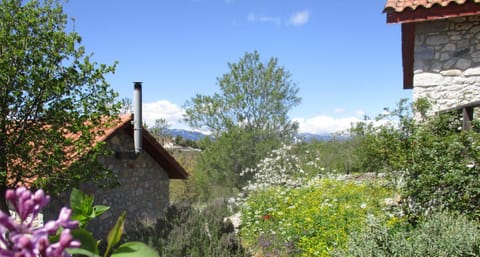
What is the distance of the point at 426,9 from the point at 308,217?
136 inches

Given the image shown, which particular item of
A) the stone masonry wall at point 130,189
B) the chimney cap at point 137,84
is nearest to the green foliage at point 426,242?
the chimney cap at point 137,84

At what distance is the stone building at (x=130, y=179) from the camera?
916 cm

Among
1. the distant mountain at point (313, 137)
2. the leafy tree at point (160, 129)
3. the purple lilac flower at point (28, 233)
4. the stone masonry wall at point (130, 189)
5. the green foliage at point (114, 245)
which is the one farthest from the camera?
the leafy tree at point (160, 129)

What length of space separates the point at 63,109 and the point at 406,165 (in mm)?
4747

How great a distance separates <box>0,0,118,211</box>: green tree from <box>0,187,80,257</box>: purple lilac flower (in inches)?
214

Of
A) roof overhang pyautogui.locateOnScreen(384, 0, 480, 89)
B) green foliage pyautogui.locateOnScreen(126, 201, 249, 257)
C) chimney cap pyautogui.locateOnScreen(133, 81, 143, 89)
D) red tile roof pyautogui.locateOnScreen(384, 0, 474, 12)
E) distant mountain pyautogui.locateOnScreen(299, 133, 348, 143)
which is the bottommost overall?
green foliage pyautogui.locateOnScreen(126, 201, 249, 257)

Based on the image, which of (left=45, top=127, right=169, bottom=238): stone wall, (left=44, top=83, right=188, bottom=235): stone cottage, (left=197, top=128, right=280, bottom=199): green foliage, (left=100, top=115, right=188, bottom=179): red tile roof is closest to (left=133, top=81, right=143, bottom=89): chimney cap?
(left=44, top=83, right=188, bottom=235): stone cottage

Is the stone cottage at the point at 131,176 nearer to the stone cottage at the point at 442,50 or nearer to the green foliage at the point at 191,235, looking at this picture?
the green foliage at the point at 191,235

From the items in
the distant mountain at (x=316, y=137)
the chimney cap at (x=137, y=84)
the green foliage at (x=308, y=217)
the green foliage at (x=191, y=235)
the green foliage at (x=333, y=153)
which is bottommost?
the green foliage at (x=308, y=217)

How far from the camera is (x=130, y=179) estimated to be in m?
10.3

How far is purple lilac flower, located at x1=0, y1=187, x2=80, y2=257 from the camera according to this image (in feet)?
2.56

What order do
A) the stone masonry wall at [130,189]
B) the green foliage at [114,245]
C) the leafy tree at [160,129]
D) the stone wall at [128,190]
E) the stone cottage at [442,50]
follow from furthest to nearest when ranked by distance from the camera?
1. the leafy tree at [160,129]
2. the stone masonry wall at [130,189]
3. the stone wall at [128,190]
4. the stone cottage at [442,50]
5. the green foliage at [114,245]

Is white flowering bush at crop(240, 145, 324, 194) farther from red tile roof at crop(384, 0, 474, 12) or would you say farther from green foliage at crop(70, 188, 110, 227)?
green foliage at crop(70, 188, 110, 227)

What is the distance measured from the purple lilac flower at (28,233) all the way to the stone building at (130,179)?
7.99m
